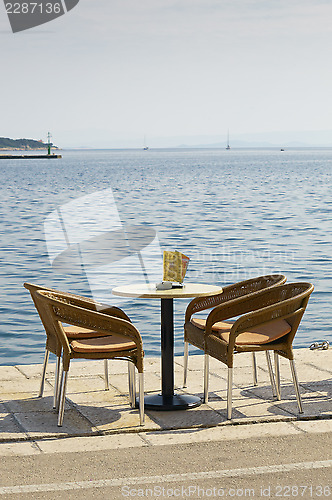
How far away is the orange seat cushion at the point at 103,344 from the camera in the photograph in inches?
191

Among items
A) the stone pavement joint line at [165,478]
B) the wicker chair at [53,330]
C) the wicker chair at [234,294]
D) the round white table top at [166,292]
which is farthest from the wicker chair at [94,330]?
the stone pavement joint line at [165,478]

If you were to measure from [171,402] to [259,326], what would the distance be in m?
0.75

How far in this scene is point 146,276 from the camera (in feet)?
46.4

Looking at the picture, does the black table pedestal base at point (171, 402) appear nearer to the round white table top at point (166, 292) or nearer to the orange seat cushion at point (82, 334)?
the orange seat cushion at point (82, 334)

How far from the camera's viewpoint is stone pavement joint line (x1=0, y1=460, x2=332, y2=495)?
3791 mm

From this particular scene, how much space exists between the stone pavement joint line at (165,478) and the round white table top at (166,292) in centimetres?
131

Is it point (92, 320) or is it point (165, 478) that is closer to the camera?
point (165, 478)

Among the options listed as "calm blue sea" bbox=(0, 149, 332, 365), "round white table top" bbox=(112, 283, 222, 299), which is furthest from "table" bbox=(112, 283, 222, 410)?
"calm blue sea" bbox=(0, 149, 332, 365)

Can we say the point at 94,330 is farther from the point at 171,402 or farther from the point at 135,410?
the point at 171,402

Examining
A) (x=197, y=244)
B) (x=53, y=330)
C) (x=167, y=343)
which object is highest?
(x=53, y=330)

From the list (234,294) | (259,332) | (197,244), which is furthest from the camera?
(197,244)

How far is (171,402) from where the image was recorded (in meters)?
5.16

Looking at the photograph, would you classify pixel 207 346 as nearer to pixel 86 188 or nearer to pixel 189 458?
pixel 189 458

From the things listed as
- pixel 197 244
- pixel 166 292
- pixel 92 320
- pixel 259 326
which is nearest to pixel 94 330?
pixel 92 320
